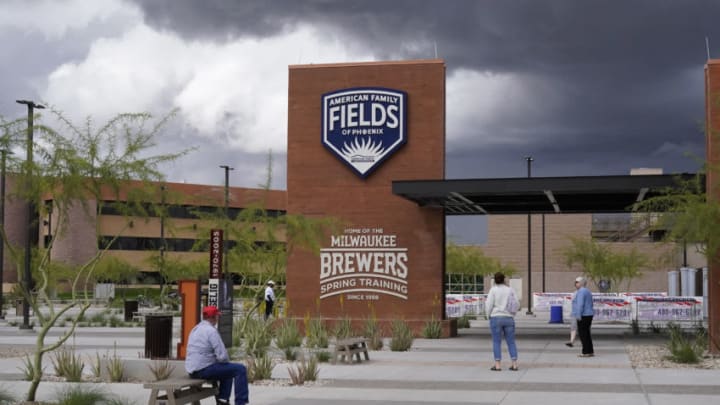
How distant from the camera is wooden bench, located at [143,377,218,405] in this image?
11.8 m

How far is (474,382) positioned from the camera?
1680cm

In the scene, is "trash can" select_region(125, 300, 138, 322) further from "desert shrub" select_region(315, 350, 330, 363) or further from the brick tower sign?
"desert shrub" select_region(315, 350, 330, 363)

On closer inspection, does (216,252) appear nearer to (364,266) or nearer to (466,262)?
(364,266)

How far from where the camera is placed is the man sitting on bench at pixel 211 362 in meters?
12.6

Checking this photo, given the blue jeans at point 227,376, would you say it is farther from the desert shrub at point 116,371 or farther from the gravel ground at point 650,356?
the desert shrub at point 116,371

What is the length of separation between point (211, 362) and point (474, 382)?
226 inches

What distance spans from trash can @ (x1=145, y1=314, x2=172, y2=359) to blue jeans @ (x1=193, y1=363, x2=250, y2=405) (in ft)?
23.6

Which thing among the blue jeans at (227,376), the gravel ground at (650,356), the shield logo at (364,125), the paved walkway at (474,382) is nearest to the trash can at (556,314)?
the gravel ground at (650,356)

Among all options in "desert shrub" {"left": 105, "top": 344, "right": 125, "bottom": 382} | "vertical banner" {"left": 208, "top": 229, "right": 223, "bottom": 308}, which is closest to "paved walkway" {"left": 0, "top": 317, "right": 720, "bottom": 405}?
"desert shrub" {"left": 105, "top": 344, "right": 125, "bottom": 382}

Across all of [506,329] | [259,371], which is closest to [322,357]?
[506,329]

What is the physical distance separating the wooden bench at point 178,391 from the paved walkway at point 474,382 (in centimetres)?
147

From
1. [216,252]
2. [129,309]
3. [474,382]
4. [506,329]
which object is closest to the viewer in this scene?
[474,382]

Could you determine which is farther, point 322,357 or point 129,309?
point 129,309

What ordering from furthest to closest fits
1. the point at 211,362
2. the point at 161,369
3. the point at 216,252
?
the point at 216,252
the point at 161,369
the point at 211,362
